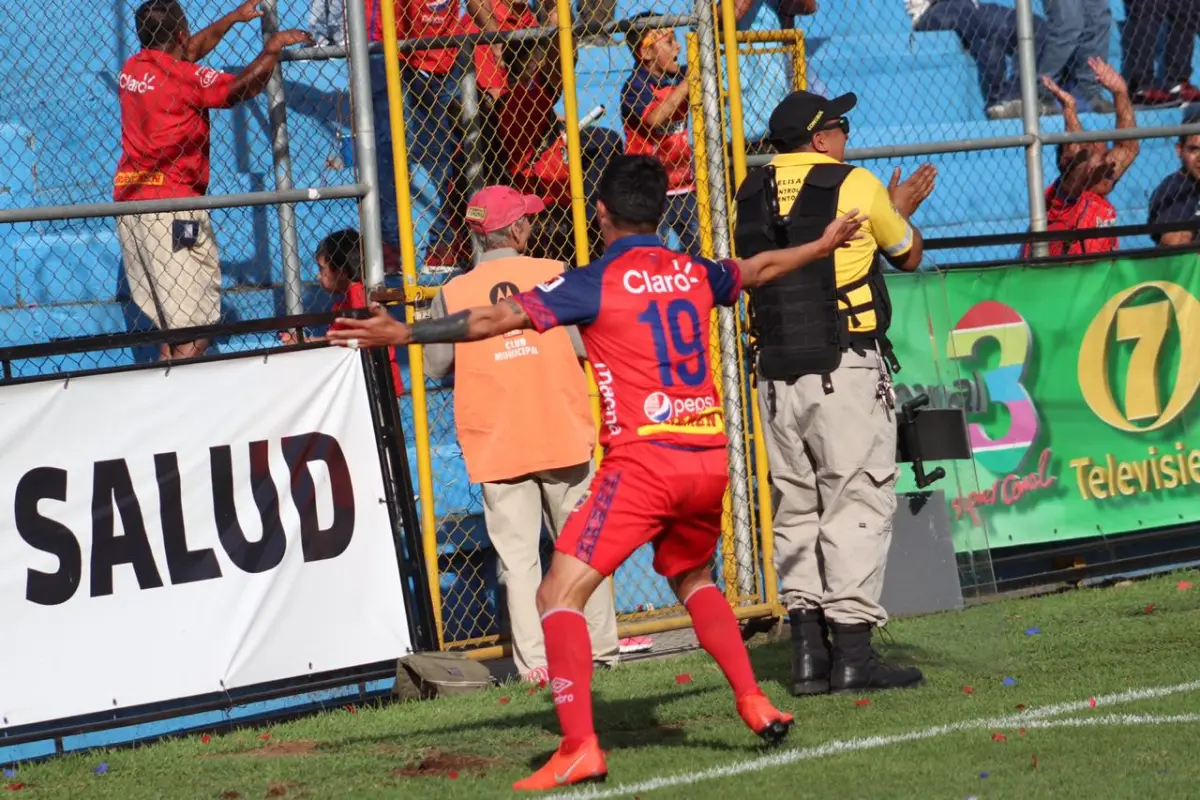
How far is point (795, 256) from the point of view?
19.3ft

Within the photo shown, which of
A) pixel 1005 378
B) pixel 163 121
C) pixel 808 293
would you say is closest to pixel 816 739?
pixel 808 293

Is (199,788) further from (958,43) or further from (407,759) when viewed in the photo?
(958,43)

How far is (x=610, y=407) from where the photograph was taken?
5.61 m

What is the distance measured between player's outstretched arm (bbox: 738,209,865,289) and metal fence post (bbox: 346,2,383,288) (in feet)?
9.25

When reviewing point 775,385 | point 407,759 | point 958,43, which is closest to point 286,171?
point 775,385

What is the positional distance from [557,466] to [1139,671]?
2.66 m

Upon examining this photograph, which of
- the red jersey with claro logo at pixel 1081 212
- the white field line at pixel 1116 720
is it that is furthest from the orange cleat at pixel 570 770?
the red jersey with claro logo at pixel 1081 212

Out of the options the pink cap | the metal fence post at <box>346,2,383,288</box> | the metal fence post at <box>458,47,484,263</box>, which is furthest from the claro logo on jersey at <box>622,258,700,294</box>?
the metal fence post at <box>458,47,484,263</box>

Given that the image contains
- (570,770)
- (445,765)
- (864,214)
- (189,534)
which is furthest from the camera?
(189,534)

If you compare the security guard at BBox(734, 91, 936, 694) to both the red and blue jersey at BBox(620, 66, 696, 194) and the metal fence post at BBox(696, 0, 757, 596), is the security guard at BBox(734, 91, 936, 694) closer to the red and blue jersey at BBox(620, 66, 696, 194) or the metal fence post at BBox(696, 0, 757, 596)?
the metal fence post at BBox(696, 0, 757, 596)

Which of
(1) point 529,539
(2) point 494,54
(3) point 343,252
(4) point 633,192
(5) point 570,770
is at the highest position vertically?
(2) point 494,54

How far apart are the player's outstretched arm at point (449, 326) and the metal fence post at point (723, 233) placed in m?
3.69

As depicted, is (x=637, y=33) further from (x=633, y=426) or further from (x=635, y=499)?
(x=635, y=499)

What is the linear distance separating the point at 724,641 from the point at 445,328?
1.37 meters
